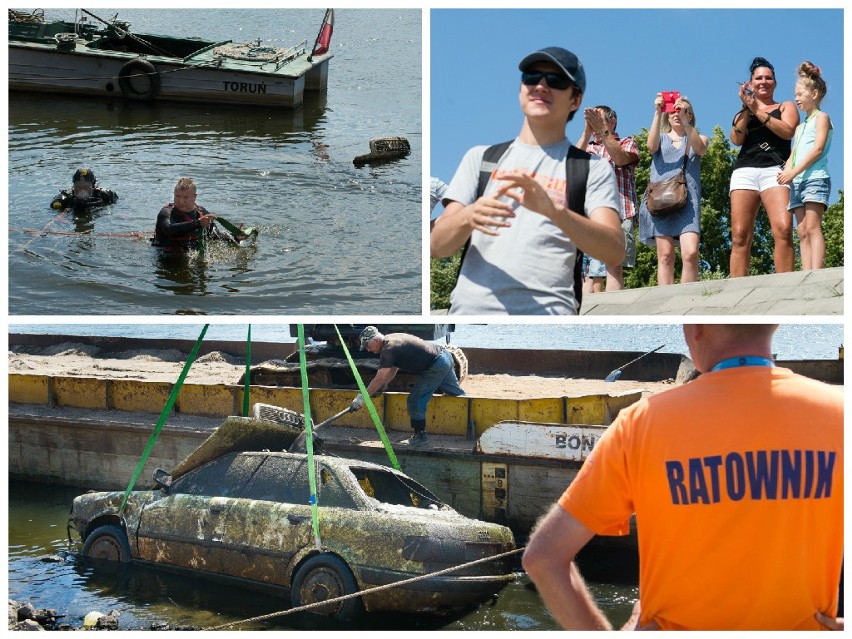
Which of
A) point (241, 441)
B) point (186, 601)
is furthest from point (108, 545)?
point (241, 441)

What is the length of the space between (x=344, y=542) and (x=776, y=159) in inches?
153

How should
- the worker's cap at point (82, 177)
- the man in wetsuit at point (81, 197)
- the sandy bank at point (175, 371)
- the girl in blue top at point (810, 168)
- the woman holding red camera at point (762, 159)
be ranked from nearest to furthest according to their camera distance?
the girl in blue top at point (810, 168)
the woman holding red camera at point (762, 159)
the man in wetsuit at point (81, 197)
the worker's cap at point (82, 177)
the sandy bank at point (175, 371)

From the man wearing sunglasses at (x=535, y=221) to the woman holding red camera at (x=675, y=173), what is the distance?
6.50ft

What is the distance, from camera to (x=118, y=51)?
22500 millimetres

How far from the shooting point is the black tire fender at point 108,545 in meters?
8.09

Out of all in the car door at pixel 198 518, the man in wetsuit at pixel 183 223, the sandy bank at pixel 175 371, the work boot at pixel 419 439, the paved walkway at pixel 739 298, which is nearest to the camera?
the paved walkway at pixel 739 298

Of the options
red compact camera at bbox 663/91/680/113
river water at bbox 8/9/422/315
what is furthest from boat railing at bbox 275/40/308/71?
red compact camera at bbox 663/91/680/113

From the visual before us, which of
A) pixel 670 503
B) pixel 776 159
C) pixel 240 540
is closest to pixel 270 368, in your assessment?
pixel 240 540

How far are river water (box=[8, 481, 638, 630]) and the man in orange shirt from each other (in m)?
5.13

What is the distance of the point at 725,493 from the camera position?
7.25 ft

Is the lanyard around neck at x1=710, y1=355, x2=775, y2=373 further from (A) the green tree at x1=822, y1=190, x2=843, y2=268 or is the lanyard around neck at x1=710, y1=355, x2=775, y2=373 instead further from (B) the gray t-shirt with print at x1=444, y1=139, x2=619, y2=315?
(A) the green tree at x1=822, y1=190, x2=843, y2=268

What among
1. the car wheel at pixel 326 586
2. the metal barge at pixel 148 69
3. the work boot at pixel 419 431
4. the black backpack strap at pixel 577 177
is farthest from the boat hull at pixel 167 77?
the black backpack strap at pixel 577 177

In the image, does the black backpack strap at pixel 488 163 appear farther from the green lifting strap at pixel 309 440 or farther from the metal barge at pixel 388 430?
the metal barge at pixel 388 430

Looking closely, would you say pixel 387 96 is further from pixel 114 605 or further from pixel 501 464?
pixel 114 605
